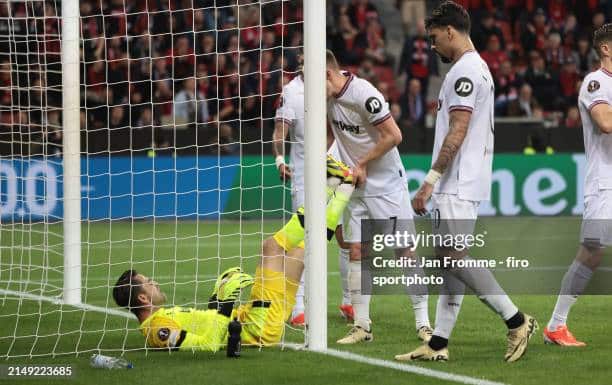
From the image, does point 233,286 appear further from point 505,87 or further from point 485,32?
point 485,32

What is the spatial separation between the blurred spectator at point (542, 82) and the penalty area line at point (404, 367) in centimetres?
1449

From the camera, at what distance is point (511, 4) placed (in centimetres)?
2334

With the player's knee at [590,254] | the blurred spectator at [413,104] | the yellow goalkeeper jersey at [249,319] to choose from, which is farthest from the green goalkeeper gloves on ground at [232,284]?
the blurred spectator at [413,104]

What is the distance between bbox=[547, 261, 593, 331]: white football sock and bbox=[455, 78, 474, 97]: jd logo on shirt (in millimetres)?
1698

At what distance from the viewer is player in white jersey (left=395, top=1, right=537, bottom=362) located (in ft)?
22.7

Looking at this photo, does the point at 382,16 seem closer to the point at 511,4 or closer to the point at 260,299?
the point at 511,4

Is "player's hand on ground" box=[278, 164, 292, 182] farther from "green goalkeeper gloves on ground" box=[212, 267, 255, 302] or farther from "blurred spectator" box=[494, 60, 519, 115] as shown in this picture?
"blurred spectator" box=[494, 60, 519, 115]

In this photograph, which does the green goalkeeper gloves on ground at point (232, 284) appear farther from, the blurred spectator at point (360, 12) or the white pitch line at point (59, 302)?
the blurred spectator at point (360, 12)

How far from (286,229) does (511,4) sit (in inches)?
657

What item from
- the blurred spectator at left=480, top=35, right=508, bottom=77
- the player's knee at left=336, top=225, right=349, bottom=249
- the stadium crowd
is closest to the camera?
the player's knee at left=336, top=225, right=349, bottom=249

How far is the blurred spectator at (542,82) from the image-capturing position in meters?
21.3

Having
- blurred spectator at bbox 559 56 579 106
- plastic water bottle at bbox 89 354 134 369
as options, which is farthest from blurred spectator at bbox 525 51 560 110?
plastic water bottle at bbox 89 354 134 369

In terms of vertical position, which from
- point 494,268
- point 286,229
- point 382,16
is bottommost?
point 494,268

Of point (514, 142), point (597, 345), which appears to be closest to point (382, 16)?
point (514, 142)
